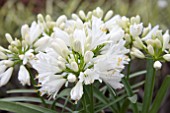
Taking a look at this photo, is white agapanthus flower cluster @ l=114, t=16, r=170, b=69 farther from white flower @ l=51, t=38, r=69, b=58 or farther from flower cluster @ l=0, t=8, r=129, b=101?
white flower @ l=51, t=38, r=69, b=58

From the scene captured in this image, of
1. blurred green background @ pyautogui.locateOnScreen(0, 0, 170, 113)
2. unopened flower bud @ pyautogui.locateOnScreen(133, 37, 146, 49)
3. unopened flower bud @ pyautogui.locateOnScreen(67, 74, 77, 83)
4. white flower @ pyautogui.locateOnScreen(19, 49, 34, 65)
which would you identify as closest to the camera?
unopened flower bud @ pyautogui.locateOnScreen(67, 74, 77, 83)

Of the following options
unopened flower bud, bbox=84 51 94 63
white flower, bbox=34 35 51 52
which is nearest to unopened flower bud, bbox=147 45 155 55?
unopened flower bud, bbox=84 51 94 63

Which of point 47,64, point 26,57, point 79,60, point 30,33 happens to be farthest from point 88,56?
point 30,33

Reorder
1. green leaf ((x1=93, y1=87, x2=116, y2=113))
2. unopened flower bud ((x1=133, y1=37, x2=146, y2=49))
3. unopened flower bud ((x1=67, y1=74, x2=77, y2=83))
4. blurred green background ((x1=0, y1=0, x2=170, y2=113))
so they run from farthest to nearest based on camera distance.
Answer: blurred green background ((x1=0, y1=0, x2=170, y2=113)) < green leaf ((x1=93, y1=87, x2=116, y2=113)) < unopened flower bud ((x1=133, y1=37, x2=146, y2=49)) < unopened flower bud ((x1=67, y1=74, x2=77, y2=83))

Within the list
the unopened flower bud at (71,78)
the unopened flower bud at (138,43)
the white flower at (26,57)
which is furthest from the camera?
the unopened flower bud at (138,43)

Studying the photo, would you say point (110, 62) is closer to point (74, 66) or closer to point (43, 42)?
point (74, 66)

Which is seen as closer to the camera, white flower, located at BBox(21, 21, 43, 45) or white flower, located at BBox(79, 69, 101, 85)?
white flower, located at BBox(79, 69, 101, 85)

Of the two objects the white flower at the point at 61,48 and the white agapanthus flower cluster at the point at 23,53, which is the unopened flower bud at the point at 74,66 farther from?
the white agapanthus flower cluster at the point at 23,53

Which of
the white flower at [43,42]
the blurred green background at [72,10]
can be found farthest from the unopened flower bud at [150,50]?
the blurred green background at [72,10]
